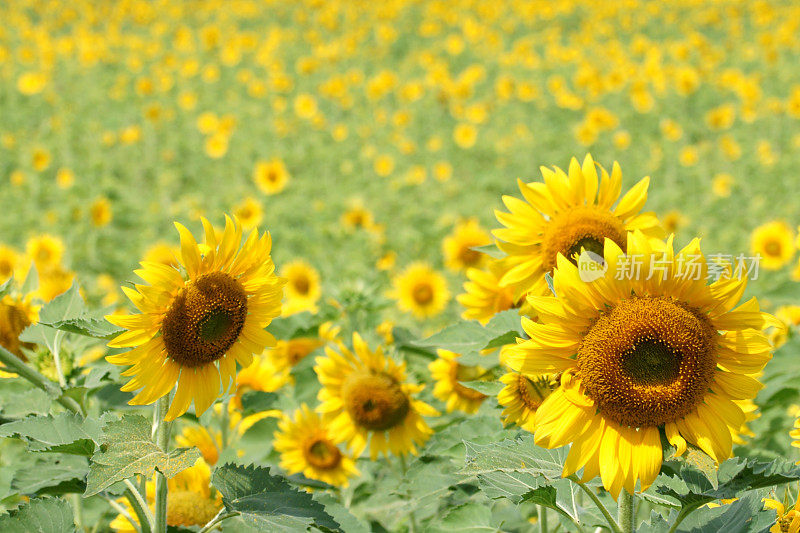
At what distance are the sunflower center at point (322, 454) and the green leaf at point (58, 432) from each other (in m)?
1.12

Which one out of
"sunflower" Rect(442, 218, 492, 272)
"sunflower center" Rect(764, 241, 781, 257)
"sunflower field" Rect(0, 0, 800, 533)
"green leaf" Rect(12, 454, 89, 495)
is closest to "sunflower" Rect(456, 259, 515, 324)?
"sunflower field" Rect(0, 0, 800, 533)

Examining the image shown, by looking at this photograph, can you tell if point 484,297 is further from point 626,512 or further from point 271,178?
point 271,178

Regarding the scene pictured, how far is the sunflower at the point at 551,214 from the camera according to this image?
1.58m

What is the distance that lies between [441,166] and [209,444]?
565cm

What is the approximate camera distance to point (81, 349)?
179cm

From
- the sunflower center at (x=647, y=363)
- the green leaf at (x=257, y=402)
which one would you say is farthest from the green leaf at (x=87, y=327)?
the sunflower center at (x=647, y=363)

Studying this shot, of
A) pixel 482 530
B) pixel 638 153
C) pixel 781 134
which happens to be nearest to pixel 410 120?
pixel 638 153

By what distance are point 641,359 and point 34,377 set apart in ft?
4.31

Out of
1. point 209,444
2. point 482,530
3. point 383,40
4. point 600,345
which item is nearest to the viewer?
point 600,345

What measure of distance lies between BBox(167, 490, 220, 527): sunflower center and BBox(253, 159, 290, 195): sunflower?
5156 mm

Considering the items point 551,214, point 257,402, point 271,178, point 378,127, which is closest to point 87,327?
point 257,402

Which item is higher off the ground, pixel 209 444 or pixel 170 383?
pixel 170 383

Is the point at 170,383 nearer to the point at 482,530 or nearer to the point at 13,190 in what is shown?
the point at 482,530

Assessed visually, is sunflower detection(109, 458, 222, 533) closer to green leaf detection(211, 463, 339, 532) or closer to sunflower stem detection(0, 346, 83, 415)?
sunflower stem detection(0, 346, 83, 415)
